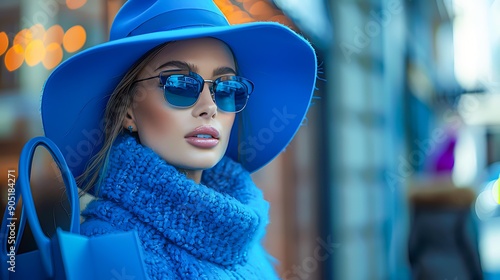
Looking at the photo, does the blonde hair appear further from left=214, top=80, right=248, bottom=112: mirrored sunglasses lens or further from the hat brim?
Result: left=214, top=80, right=248, bottom=112: mirrored sunglasses lens

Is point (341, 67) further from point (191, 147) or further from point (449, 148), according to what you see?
point (191, 147)

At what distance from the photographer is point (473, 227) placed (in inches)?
144

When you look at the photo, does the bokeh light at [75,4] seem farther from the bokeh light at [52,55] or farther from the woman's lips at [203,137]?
the woman's lips at [203,137]

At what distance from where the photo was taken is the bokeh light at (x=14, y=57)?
174 cm

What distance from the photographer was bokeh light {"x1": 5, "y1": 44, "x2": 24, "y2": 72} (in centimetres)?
174

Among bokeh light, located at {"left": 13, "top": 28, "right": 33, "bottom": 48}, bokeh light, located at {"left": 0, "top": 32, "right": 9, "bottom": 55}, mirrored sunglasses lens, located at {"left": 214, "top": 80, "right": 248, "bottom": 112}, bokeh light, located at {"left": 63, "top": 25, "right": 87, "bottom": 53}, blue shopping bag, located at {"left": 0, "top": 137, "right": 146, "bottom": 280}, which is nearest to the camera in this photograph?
blue shopping bag, located at {"left": 0, "top": 137, "right": 146, "bottom": 280}

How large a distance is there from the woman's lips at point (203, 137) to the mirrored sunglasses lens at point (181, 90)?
63 millimetres

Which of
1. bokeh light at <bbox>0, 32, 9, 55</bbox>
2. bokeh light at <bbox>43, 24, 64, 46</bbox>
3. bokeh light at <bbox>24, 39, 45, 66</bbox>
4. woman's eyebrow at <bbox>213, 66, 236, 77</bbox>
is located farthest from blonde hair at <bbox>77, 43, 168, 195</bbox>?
bokeh light at <bbox>43, 24, 64, 46</bbox>

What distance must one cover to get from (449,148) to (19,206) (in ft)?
15.0

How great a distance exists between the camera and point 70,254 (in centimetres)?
109

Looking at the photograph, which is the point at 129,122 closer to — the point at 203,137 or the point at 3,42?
the point at 203,137

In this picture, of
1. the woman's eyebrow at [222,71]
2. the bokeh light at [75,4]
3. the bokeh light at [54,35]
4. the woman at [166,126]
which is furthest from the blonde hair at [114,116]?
the bokeh light at [75,4]

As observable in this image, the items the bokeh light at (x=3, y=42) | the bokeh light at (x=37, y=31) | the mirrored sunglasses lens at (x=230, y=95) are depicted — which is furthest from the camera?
the bokeh light at (x=37, y=31)

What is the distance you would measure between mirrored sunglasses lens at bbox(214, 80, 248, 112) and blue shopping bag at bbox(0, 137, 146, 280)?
15.8 inches
